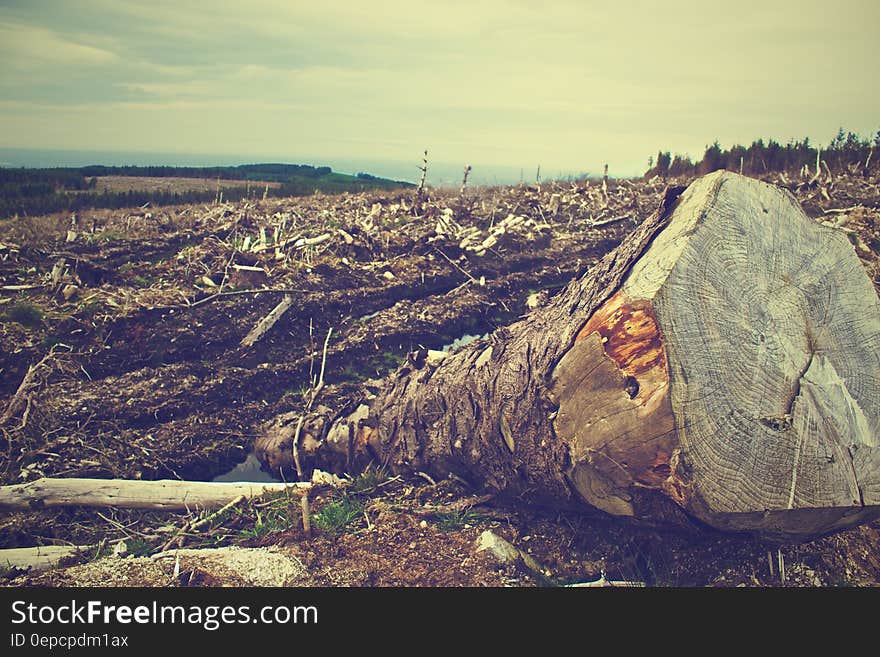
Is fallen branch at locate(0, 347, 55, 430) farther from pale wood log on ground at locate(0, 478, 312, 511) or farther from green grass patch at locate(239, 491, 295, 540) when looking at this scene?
green grass patch at locate(239, 491, 295, 540)

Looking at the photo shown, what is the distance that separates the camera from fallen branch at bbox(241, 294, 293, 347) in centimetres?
574

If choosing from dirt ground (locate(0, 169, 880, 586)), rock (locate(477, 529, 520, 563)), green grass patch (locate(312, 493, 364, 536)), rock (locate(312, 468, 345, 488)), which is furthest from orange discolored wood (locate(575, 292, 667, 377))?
rock (locate(312, 468, 345, 488))

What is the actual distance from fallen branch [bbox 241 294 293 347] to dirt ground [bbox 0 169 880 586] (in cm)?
9

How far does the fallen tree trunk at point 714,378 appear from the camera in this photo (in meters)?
2.87

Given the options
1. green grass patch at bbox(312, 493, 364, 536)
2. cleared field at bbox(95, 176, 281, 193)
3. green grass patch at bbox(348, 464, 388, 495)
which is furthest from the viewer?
cleared field at bbox(95, 176, 281, 193)

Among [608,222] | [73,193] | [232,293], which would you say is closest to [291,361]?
[232,293]

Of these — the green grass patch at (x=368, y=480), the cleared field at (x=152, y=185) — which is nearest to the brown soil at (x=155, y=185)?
the cleared field at (x=152, y=185)

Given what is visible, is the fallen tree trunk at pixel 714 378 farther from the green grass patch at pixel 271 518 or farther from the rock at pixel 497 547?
the green grass patch at pixel 271 518

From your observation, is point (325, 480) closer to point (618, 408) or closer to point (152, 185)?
point (618, 408)

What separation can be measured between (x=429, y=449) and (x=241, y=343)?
2.54m

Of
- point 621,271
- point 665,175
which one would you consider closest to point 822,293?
point 621,271

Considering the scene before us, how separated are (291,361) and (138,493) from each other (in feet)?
6.35

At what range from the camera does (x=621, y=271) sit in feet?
10.6

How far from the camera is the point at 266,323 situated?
5.89 m
